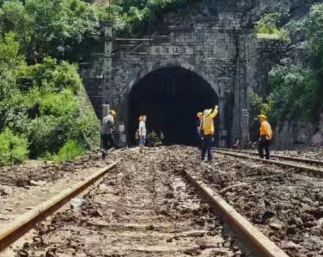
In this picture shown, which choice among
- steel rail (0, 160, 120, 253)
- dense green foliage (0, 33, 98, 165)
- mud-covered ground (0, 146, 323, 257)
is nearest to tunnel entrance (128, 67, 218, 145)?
dense green foliage (0, 33, 98, 165)

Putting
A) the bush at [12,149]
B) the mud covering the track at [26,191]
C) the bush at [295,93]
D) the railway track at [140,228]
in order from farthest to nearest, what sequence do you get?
1. the bush at [295,93]
2. the bush at [12,149]
3. the mud covering the track at [26,191]
4. the railway track at [140,228]

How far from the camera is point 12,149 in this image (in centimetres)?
1958

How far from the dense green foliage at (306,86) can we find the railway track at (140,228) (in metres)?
18.5

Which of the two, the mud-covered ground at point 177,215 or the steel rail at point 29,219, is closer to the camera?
the steel rail at point 29,219

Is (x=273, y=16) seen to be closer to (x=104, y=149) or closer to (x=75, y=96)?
(x=75, y=96)

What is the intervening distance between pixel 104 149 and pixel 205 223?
34.0ft

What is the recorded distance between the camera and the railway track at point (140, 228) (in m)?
4.23

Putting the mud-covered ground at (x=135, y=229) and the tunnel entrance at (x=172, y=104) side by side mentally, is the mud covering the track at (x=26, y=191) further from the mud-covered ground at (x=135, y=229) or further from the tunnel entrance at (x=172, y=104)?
the tunnel entrance at (x=172, y=104)

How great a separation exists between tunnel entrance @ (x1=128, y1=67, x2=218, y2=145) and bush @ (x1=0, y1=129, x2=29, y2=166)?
16588 mm

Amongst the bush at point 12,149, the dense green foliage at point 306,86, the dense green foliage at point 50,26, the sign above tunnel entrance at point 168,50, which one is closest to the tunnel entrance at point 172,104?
the sign above tunnel entrance at point 168,50

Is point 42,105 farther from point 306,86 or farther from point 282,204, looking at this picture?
point 282,204

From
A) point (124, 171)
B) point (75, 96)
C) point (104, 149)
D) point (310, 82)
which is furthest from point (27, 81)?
Answer: point (124, 171)

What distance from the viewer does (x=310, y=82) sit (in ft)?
83.1

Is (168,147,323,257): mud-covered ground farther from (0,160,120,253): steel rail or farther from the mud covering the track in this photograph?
the mud covering the track
